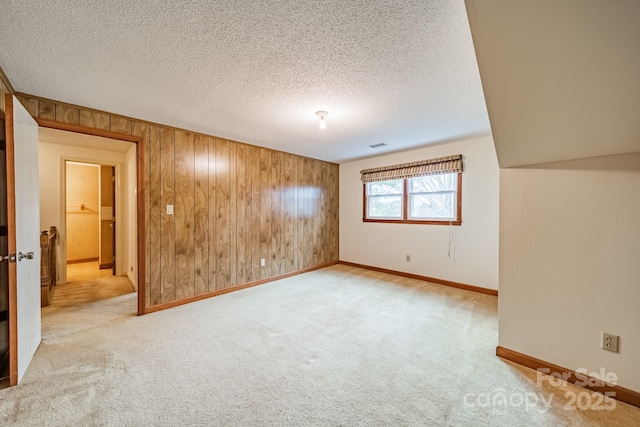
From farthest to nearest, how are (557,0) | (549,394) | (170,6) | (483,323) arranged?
(483,323) → (549,394) → (170,6) → (557,0)

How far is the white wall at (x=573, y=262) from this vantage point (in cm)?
158

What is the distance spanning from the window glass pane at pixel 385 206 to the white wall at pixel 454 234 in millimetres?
210

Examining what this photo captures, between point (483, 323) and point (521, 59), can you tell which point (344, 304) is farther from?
point (521, 59)

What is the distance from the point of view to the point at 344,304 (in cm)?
320

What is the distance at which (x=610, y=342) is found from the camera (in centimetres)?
163

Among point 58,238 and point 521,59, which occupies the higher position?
point 521,59

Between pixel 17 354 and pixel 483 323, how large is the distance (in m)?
3.96

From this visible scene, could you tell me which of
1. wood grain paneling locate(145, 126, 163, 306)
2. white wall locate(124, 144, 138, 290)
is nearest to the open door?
wood grain paneling locate(145, 126, 163, 306)

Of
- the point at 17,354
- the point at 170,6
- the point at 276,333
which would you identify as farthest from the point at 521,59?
the point at 17,354

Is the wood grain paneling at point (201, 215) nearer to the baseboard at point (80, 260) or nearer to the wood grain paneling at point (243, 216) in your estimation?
the wood grain paneling at point (243, 216)

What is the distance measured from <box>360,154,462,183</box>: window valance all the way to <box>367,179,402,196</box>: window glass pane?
13 centimetres

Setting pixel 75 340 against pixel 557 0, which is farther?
pixel 75 340

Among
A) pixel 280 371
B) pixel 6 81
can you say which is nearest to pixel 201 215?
pixel 6 81

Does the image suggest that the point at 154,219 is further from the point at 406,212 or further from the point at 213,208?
the point at 406,212
